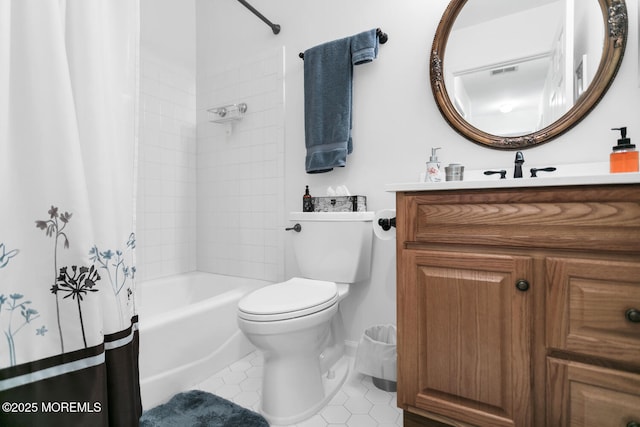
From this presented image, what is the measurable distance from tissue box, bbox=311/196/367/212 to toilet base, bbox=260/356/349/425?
0.80 metres

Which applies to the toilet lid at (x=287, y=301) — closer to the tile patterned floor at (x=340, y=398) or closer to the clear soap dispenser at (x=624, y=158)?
the tile patterned floor at (x=340, y=398)

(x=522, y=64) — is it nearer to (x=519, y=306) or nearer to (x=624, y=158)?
(x=624, y=158)

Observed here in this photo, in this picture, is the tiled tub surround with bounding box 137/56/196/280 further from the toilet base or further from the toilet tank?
the toilet base

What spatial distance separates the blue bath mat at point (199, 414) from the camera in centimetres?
120

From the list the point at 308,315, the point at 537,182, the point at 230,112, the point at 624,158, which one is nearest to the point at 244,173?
the point at 230,112

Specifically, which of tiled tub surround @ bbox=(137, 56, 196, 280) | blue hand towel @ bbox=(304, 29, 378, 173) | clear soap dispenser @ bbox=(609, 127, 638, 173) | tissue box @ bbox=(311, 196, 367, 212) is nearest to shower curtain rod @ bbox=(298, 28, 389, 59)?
blue hand towel @ bbox=(304, 29, 378, 173)

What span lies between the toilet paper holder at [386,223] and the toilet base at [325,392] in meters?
0.72

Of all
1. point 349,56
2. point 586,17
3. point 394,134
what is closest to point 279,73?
point 349,56

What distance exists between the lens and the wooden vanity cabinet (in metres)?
0.77

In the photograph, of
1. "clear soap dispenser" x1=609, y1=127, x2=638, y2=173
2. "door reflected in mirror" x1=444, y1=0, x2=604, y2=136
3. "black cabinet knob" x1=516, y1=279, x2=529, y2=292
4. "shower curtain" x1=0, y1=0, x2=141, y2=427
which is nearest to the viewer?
"shower curtain" x1=0, y1=0, x2=141, y2=427

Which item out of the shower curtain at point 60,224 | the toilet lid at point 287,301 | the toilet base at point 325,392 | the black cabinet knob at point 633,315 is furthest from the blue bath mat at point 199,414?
the black cabinet knob at point 633,315

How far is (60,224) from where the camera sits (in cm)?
62

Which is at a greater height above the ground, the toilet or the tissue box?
the tissue box

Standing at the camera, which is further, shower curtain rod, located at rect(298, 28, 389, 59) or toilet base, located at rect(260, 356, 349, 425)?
shower curtain rod, located at rect(298, 28, 389, 59)
